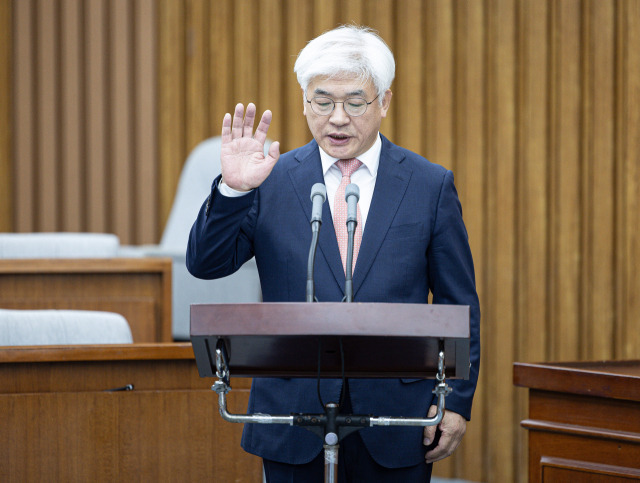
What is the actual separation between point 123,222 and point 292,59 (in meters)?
1.38

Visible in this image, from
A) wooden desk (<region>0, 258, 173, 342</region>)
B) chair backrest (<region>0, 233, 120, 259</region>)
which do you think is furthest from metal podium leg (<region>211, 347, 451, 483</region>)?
chair backrest (<region>0, 233, 120, 259</region>)

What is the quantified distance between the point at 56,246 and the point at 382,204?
2.27 m

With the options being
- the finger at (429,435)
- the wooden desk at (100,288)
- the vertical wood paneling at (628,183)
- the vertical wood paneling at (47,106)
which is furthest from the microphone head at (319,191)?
the vertical wood paneling at (47,106)

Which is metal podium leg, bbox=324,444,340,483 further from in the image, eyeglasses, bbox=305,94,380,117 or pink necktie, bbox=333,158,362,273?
eyeglasses, bbox=305,94,380,117

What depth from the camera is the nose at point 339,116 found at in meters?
1.85

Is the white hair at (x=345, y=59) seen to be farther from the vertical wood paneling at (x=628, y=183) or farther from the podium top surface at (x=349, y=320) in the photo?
the vertical wood paneling at (x=628, y=183)

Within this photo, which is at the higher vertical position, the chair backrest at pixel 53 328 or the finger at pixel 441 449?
the chair backrest at pixel 53 328

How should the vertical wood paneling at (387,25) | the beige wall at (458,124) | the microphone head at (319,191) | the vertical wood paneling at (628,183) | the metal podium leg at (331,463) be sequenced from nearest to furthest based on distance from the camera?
the metal podium leg at (331,463), the microphone head at (319,191), the vertical wood paneling at (628,183), the beige wall at (458,124), the vertical wood paneling at (387,25)

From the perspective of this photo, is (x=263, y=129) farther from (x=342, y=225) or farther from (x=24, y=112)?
(x=24, y=112)

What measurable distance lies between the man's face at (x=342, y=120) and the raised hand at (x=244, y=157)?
197mm

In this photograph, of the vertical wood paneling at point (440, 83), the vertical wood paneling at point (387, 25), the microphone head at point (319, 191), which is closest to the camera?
the microphone head at point (319, 191)

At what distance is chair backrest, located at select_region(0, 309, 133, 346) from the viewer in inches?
99.7

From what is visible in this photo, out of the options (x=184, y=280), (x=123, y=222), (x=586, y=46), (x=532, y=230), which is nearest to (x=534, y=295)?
(x=532, y=230)

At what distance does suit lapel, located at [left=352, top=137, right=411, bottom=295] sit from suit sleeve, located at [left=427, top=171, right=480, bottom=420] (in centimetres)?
10
